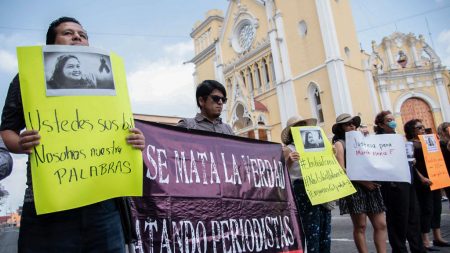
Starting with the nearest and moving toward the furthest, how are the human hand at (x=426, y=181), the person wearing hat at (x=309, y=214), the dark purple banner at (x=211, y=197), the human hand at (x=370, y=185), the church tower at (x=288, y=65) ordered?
1. the dark purple banner at (x=211, y=197)
2. the person wearing hat at (x=309, y=214)
3. the human hand at (x=370, y=185)
4. the human hand at (x=426, y=181)
5. the church tower at (x=288, y=65)

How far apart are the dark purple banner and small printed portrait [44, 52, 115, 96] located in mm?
930

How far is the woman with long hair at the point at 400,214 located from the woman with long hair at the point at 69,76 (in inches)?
156

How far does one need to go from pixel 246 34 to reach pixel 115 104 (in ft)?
90.3

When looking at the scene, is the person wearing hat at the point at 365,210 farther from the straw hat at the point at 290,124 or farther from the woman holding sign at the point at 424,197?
the woman holding sign at the point at 424,197

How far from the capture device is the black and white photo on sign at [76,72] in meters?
1.81

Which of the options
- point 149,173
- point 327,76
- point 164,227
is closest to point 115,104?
point 149,173

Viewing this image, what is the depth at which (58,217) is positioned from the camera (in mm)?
1771

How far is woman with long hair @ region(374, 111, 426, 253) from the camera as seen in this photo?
4320mm

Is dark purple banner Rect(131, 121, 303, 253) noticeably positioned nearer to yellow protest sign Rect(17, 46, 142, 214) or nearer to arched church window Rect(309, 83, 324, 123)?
yellow protest sign Rect(17, 46, 142, 214)

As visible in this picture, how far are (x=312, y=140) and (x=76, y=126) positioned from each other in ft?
9.58

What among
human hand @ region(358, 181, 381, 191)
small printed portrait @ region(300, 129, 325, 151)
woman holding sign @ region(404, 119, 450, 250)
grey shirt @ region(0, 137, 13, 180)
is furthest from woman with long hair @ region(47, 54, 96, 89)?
woman holding sign @ region(404, 119, 450, 250)

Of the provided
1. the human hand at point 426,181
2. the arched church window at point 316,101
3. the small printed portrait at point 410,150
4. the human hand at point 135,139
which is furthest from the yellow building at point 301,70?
the human hand at point 135,139

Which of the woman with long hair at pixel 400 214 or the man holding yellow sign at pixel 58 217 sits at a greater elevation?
the man holding yellow sign at pixel 58 217

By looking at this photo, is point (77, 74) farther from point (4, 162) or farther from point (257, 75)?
point (257, 75)
